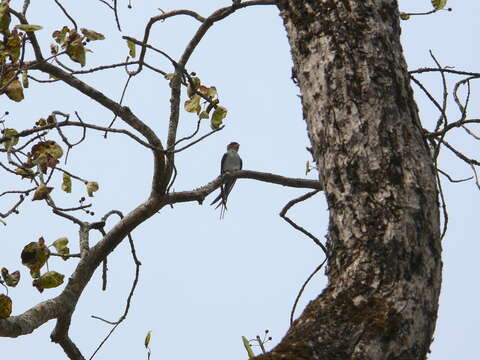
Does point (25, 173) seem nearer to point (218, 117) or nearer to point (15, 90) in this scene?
point (15, 90)

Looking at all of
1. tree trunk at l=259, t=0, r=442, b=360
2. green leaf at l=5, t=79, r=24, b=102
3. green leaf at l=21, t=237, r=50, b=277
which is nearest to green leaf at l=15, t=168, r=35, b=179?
green leaf at l=5, t=79, r=24, b=102

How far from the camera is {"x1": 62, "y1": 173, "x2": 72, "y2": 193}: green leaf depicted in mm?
3963

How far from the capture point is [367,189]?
1.67 m

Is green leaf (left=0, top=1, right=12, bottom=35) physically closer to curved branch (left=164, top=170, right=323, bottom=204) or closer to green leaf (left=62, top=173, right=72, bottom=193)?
green leaf (left=62, top=173, right=72, bottom=193)

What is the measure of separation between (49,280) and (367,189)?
1936 mm

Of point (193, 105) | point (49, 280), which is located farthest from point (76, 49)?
point (49, 280)

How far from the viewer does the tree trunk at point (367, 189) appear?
1.53 m

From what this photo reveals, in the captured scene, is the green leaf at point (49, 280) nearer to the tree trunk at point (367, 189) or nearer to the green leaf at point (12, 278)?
the green leaf at point (12, 278)

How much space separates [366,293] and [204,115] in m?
2.27

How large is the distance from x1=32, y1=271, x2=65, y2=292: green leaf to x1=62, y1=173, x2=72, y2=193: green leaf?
93 cm

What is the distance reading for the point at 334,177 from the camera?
1.74 meters

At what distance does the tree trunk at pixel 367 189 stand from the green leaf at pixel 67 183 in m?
2.36

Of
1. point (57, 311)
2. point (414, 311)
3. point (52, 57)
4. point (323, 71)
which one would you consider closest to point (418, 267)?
point (414, 311)

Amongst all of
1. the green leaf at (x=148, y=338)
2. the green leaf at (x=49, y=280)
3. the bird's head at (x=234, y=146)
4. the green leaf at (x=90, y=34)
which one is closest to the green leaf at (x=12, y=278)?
the green leaf at (x=49, y=280)
